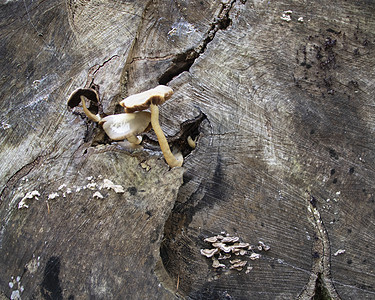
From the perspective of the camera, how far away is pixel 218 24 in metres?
2.62

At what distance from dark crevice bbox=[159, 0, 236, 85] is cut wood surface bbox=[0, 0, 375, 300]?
0.04 feet

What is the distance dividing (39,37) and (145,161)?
1.37 meters

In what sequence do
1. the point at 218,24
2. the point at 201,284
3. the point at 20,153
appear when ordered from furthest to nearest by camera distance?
the point at 218,24, the point at 20,153, the point at 201,284

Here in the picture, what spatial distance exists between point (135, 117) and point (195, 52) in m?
0.77

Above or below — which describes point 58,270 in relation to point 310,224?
above

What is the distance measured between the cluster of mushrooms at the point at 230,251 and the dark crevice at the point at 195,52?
129cm

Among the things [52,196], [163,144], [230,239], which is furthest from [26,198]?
[230,239]

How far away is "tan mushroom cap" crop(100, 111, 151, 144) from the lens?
220 centimetres

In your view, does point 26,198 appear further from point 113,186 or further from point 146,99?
point 146,99

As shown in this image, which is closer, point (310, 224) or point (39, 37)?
point (310, 224)

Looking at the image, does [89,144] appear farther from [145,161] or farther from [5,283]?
[5,283]

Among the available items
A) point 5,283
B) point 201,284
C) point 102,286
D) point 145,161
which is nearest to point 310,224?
point 201,284

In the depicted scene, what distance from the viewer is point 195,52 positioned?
8.54ft

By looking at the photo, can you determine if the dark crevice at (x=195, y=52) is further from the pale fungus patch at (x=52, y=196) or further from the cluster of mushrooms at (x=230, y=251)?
the cluster of mushrooms at (x=230, y=251)
